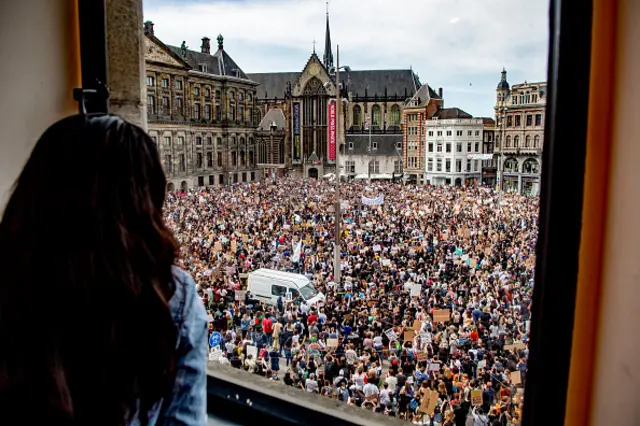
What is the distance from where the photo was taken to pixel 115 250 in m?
0.68

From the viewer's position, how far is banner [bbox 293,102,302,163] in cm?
4231

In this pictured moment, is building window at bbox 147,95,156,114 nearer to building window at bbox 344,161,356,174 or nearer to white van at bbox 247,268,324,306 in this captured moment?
white van at bbox 247,268,324,306

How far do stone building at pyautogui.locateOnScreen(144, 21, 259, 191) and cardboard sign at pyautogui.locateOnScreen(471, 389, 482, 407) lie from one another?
39.1ft

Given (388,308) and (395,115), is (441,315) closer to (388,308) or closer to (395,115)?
(388,308)

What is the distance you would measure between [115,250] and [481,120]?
952 inches

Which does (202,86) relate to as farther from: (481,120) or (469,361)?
(469,361)

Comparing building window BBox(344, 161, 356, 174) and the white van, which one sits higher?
building window BBox(344, 161, 356, 174)

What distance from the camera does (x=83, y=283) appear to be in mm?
659

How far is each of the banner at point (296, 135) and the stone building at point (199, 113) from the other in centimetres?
922

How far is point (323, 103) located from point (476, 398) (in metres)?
40.1

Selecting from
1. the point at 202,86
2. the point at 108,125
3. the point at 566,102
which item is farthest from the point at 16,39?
the point at 202,86

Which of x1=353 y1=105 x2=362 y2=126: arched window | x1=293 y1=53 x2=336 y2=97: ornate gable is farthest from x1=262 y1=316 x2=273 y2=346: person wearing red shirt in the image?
x1=353 y1=105 x2=362 y2=126: arched window

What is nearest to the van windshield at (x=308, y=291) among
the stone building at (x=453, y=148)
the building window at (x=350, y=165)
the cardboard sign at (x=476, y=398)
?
the cardboard sign at (x=476, y=398)

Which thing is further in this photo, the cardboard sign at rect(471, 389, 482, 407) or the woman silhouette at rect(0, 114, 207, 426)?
the cardboard sign at rect(471, 389, 482, 407)
